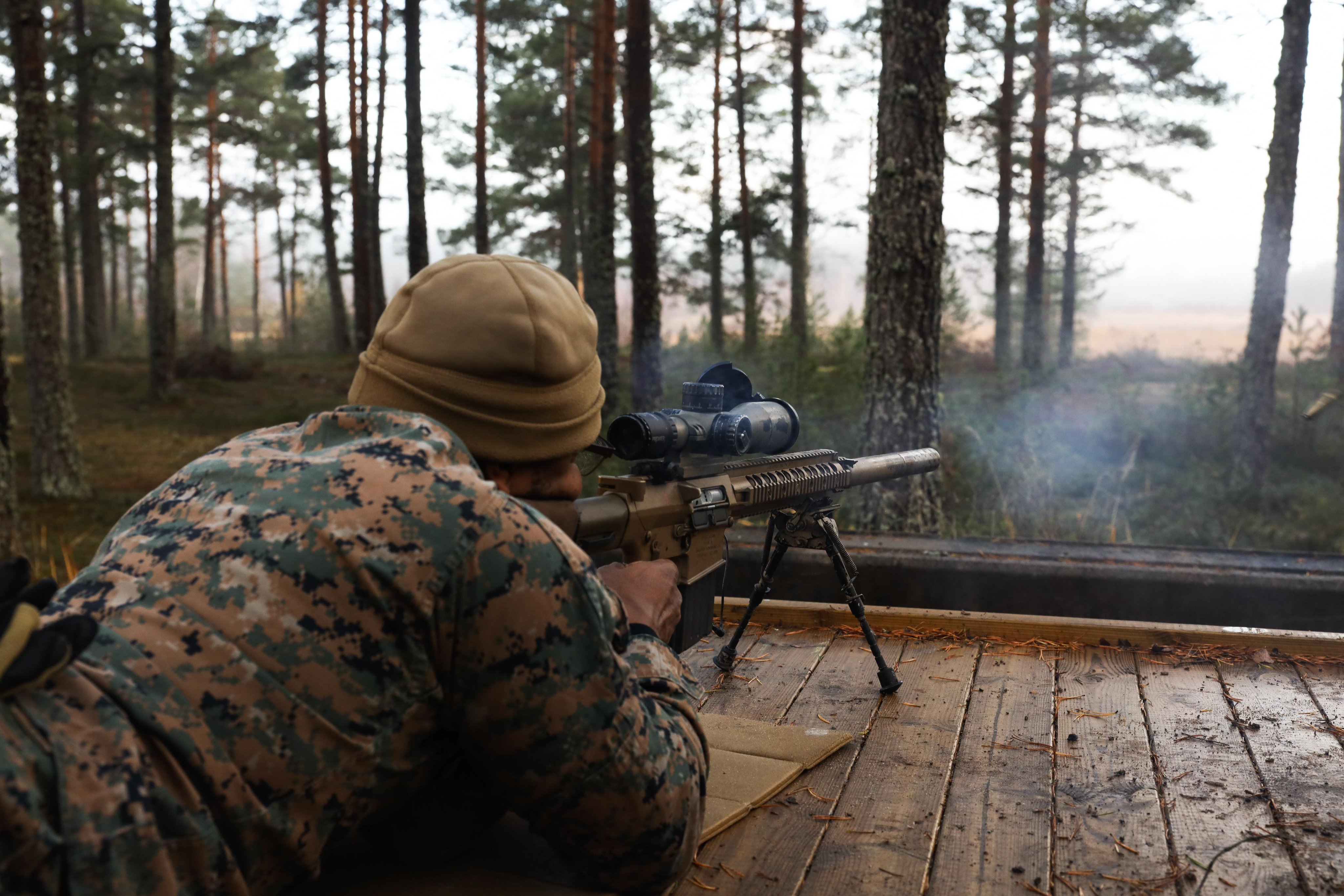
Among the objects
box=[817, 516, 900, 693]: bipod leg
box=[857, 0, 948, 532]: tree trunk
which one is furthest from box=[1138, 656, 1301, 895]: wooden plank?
box=[857, 0, 948, 532]: tree trunk

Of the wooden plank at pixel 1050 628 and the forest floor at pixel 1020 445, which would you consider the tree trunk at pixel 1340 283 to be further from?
the wooden plank at pixel 1050 628

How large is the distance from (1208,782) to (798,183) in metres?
22.0

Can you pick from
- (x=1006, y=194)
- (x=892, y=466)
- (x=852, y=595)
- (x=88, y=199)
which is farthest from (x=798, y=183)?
(x=852, y=595)

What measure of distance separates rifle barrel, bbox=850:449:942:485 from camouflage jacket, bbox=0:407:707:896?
7.62ft

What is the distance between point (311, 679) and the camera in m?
1.48

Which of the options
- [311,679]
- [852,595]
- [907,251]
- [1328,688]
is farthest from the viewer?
[907,251]

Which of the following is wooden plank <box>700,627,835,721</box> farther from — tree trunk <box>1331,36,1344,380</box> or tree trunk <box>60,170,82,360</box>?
tree trunk <box>60,170,82,360</box>

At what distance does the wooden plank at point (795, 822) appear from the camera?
2260 millimetres

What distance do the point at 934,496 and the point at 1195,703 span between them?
3.82 metres

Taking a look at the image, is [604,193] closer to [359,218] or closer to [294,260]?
[359,218]

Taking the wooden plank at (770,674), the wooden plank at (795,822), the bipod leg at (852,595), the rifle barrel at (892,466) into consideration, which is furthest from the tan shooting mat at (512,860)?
the rifle barrel at (892,466)

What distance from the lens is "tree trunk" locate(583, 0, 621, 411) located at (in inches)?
627

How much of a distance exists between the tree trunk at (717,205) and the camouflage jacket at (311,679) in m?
22.0

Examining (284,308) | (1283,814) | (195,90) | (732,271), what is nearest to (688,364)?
(732,271)
